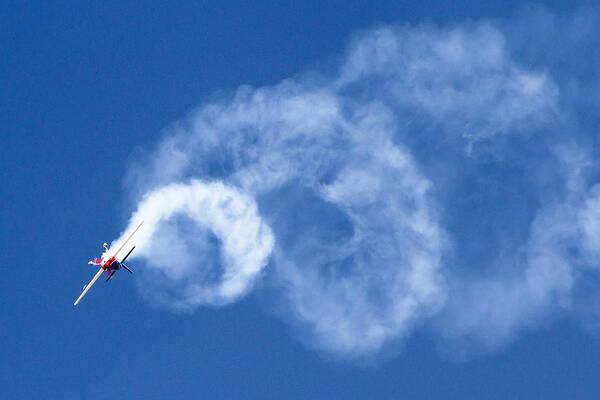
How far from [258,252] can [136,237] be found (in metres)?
17.1

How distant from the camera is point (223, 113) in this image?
152m

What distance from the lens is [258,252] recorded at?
503 feet

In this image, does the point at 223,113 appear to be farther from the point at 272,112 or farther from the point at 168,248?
the point at 168,248

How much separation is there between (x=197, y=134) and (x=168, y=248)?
54.4 feet

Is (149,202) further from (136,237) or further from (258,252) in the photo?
(258,252)

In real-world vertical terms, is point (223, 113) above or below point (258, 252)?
above

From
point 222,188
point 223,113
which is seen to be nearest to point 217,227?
point 222,188

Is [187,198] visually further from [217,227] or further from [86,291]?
[86,291]

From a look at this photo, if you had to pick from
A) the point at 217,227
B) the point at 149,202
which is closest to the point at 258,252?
the point at 217,227

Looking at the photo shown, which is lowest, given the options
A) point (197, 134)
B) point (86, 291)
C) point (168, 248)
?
point (86, 291)

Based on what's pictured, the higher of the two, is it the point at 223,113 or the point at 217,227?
the point at 223,113

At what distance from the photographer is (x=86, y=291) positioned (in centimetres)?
14962

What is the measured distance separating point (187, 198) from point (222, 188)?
5.02 metres

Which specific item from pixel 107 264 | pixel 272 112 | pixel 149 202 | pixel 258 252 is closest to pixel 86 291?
pixel 107 264
